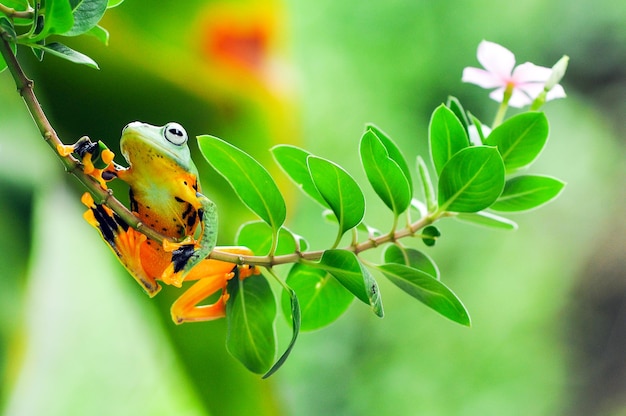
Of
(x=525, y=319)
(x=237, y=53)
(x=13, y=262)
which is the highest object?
(x=237, y=53)

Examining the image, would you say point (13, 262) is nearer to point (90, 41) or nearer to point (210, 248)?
point (90, 41)

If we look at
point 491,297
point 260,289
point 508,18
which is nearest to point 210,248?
point 260,289

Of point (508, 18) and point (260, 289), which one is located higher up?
point (508, 18)

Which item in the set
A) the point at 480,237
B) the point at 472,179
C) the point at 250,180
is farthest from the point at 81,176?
the point at 480,237

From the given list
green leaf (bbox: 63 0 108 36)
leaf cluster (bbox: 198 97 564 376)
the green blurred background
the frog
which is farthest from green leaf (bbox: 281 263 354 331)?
the green blurred background

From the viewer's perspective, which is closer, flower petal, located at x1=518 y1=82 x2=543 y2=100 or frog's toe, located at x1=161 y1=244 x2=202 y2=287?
frog's toe, located at x1=161 y1=244 x2=202 y2=287

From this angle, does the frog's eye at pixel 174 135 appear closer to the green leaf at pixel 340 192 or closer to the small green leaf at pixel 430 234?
the green leaf at pixel 340 192

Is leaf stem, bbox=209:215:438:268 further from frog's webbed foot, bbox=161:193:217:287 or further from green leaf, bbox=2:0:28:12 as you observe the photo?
green leaf, bbox=2:0:28:12
